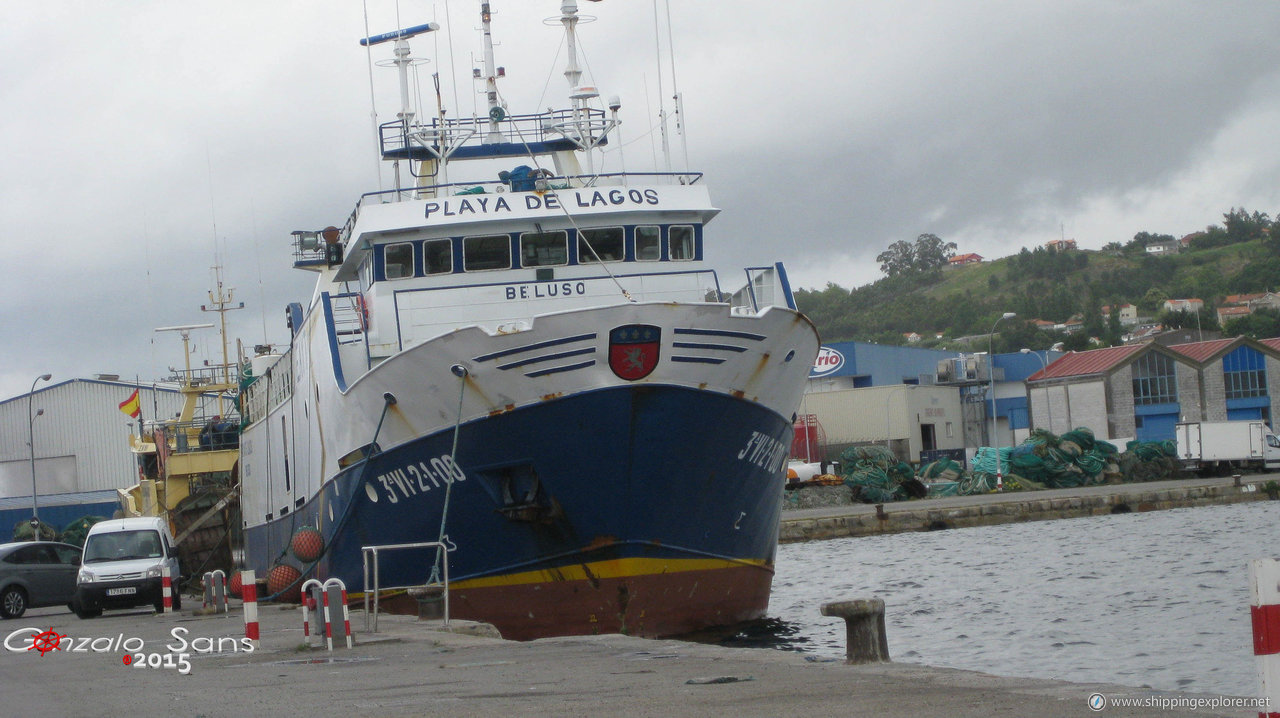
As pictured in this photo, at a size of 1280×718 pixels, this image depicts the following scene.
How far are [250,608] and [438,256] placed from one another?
5.83 meters

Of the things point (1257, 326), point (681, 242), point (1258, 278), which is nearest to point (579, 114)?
point (681, 242)

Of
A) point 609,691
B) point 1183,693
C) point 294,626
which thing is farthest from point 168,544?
point 1183,693

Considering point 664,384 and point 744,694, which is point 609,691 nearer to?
point 744,694

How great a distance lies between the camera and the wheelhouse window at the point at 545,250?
1753 centimetres

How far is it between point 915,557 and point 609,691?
854 inches

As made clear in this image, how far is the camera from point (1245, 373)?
6738cm

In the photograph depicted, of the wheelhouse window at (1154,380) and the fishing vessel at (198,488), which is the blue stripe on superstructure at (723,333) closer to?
the fishing vessel at (198,488)

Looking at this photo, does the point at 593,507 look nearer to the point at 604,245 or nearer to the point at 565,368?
the point at 565,368

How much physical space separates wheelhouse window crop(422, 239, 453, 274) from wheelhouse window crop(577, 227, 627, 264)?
5.70ft

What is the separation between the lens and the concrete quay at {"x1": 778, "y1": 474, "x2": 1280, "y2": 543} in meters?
37.8

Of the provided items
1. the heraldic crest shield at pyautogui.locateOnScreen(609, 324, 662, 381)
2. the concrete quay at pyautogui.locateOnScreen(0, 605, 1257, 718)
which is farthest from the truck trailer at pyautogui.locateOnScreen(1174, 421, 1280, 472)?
the concrete quay at pyautogui.locateOnScreen(0, 605, 1257, 718)

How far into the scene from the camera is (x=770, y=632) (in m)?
17.0

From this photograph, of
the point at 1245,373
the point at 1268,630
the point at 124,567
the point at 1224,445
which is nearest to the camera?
the point at 1268,630

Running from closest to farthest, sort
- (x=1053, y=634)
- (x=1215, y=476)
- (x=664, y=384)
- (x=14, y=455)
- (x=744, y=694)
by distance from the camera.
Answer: (x=744, y=694) < (x=664, y=384) < (x=1053, y=634) < (x=1215, y=476) < (x=14, y=455)
